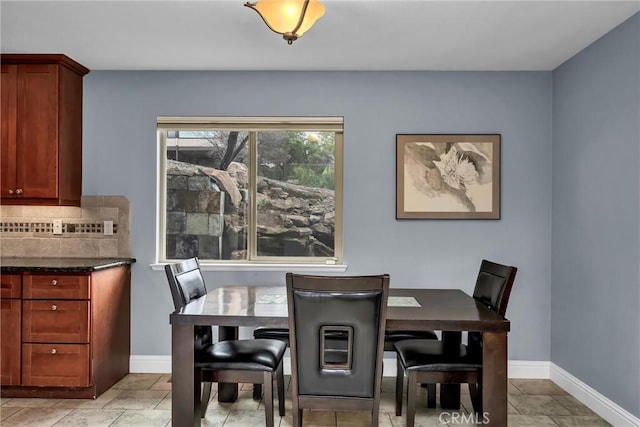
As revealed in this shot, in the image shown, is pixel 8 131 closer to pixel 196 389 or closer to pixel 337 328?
pixel 196 389

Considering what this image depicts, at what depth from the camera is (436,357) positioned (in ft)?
8.44

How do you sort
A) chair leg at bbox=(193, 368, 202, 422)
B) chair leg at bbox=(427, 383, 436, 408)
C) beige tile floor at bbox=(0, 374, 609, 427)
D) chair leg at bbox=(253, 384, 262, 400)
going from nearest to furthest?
chair leg at bbox=(193, 368, 202, 422) < beige tile floor at bbox=(0, 374, 609, 427) < chair leg at bbox=(427, 383, 436, 408) < chair leg at bbox=(253, 384, 262, 400)

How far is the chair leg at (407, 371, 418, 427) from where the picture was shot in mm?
2514

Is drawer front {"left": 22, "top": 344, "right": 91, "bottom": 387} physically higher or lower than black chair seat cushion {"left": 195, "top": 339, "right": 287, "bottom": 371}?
lower

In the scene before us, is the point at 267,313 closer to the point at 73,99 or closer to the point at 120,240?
the point at 120,240

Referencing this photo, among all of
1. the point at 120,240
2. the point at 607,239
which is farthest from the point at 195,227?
the point at 607,239

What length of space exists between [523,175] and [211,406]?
110 inches

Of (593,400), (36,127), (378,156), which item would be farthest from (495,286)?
(36,127)

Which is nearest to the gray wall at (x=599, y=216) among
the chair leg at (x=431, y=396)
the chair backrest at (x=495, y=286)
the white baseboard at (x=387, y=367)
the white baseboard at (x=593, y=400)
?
the white baseboard at (x=593, y=400)

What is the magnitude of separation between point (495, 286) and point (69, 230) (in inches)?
123

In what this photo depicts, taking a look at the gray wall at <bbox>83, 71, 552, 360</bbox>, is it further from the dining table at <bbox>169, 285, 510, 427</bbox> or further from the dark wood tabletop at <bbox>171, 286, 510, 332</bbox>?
the dining table at <bbox>169, 285, 510, 427</bbox>

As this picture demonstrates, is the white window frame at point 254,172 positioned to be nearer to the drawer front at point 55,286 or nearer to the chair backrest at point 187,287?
the drawer front at point 55,286

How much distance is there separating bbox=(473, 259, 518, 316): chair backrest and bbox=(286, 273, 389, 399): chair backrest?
77 centimetres

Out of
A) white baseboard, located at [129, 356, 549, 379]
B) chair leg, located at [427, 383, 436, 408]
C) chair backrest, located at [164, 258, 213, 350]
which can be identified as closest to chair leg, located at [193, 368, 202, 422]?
chair backrest, located at [164, 258, 213, 350]
